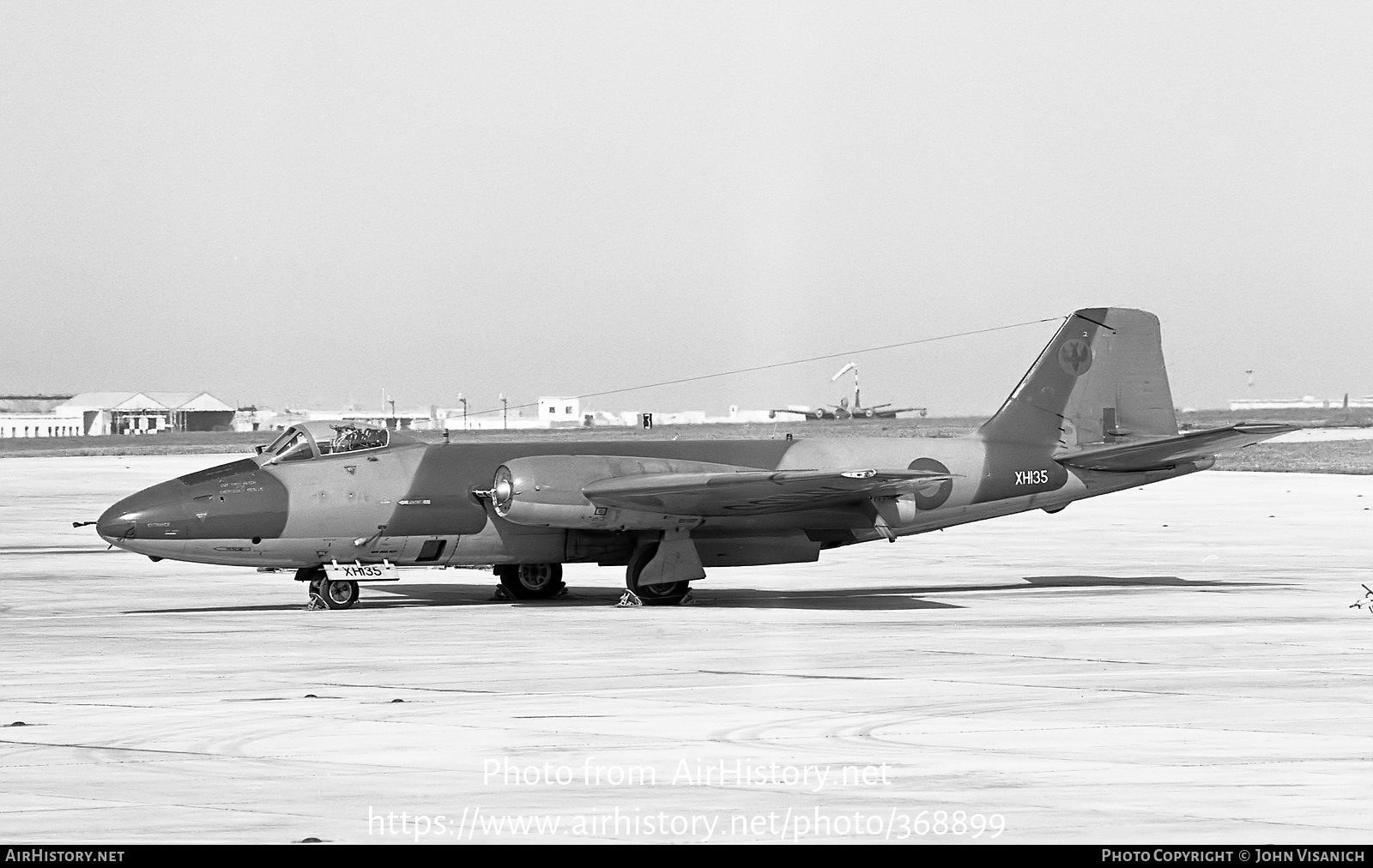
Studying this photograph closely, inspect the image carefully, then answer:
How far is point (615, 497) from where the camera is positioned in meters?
22.0

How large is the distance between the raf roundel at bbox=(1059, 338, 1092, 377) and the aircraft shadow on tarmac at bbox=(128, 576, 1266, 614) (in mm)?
3554

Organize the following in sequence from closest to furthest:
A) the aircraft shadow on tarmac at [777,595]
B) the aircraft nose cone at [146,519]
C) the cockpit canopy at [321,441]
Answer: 1. the aircraft nose cone at [146,519]
2. the cockpit canopy at [321,441]
3. the aircraft shadow on tarmac at [777,595]

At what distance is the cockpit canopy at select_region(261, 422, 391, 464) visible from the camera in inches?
883

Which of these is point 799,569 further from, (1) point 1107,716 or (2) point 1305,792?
(2) point 1305,792

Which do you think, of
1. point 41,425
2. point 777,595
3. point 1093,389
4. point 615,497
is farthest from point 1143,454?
point 41,425

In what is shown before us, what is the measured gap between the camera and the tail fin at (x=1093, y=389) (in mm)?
26281

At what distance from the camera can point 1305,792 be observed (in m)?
9.23

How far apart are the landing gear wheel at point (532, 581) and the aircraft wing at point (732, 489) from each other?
2.62 metres

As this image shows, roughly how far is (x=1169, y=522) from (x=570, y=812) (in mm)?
35400

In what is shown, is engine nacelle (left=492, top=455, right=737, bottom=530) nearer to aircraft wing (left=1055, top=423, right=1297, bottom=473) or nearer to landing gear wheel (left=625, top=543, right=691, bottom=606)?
landing gear wheel (left=625, top=543, right=691, bottom=606)

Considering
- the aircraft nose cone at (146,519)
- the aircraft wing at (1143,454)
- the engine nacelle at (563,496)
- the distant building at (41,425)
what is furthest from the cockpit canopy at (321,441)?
the distant building at (41,425)

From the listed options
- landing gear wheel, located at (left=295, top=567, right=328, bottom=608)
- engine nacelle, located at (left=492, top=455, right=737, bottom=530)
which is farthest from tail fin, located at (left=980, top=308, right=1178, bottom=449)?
landing gear wheel, located at (left=295, top=567, right=328, bottom=608)

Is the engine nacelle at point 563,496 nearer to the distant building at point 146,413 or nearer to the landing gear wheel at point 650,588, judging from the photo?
the landing gear wheel at point 650,588
